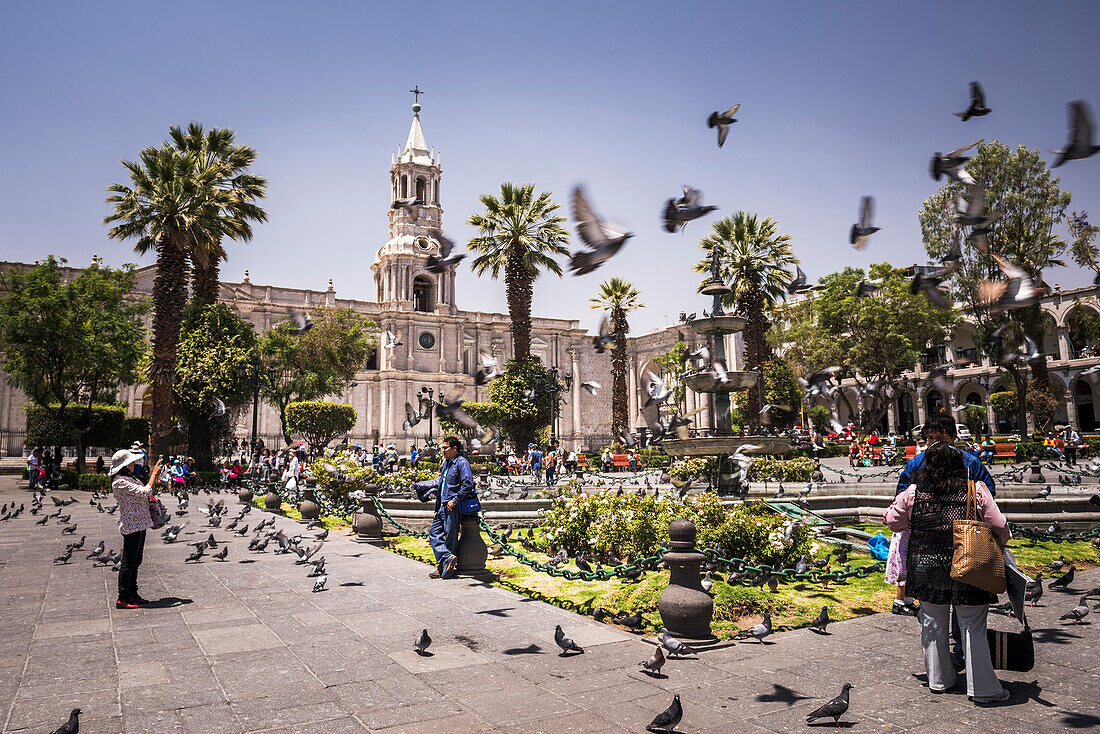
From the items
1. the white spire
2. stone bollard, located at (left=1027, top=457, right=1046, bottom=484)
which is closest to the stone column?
the white spire

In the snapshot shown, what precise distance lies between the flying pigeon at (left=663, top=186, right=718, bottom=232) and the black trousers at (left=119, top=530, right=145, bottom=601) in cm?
595

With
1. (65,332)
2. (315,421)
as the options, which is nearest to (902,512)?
(65,332)

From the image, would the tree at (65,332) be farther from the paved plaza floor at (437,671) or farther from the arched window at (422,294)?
the arched window at (422,294)

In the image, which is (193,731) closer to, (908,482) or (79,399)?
(908,482)

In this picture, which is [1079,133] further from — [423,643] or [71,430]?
[71,430]

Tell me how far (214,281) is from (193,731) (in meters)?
25.4

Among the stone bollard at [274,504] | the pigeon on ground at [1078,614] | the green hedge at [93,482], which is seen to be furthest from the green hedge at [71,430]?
the pigeon on ground at [1078,614]

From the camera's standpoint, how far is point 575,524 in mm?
8492

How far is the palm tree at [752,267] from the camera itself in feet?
101

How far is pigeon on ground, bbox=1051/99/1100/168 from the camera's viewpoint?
5887 mm

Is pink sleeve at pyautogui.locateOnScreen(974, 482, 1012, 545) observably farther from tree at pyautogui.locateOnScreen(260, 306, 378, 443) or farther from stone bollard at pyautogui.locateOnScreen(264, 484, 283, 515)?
tree at pyautogui.locateOnScreen(260, 306, 378, 443)

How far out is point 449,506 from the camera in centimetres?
802

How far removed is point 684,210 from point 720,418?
9115 millimetres

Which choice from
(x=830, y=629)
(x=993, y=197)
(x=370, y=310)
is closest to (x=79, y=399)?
(x=370, y=310)
